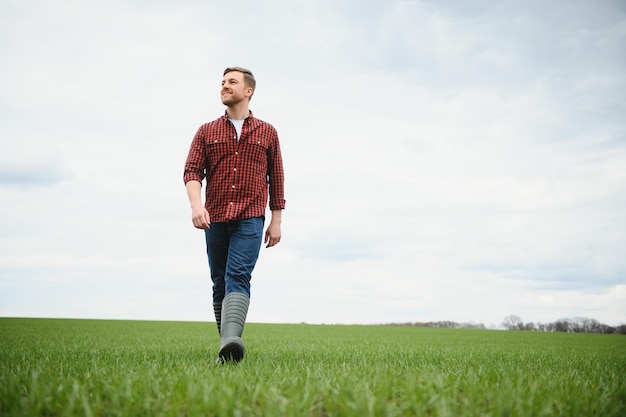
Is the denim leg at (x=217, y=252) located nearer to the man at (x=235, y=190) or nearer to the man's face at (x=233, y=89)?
the man at (x=235, y=190)

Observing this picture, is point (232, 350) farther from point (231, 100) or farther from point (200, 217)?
point (231, 100)

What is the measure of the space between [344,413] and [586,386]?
2.16m

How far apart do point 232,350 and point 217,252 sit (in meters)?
1.06

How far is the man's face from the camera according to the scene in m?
4.81

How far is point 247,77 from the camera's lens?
4.94m

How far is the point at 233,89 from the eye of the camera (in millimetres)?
4812

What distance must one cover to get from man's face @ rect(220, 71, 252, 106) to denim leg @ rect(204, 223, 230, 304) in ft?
4.25

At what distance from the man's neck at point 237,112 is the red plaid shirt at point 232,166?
7 cm

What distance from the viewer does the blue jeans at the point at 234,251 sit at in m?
4.43

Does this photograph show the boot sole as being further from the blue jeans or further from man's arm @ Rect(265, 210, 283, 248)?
man's arm @ Rect(265, 210, 283, 248)

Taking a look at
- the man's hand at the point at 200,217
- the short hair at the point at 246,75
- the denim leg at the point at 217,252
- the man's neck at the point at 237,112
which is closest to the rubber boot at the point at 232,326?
the denim leg at the point at 217,252

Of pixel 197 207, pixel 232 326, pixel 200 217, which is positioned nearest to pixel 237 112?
pixel 197 207

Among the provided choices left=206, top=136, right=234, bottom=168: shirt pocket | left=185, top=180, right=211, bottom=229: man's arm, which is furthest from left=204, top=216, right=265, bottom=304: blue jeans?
left=206, top=136, right=234, bottom=168: shirt pocket

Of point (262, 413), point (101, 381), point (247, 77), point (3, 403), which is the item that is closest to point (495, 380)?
point (262, 413)
